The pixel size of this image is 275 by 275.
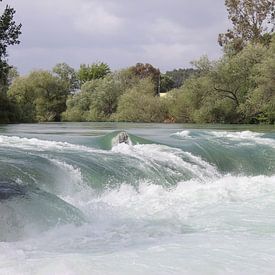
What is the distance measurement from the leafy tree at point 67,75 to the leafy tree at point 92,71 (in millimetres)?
5127

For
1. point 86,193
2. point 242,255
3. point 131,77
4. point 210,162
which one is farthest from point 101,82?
point 242,255

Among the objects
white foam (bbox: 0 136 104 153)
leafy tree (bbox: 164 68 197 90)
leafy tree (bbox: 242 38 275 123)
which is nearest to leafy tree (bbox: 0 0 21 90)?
white foam (bbox: 0 136 104 153)

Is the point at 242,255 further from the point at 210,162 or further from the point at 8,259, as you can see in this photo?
the point at 210,162

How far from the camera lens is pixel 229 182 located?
11172 mm

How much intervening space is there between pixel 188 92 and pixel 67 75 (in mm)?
26918

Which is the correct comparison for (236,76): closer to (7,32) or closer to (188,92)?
(188,92)

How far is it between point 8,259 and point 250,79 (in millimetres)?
34260

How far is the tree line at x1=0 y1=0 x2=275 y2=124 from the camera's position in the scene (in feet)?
120

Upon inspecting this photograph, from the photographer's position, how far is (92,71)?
74250 mm

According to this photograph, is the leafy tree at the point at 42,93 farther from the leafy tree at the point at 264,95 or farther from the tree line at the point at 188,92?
the leafy tree at the point at 264,95

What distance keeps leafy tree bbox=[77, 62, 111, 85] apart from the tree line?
5296 millimetres

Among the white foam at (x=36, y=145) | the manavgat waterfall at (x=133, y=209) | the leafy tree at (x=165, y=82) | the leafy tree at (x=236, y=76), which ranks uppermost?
the leafy tree at (x=165, y=82)

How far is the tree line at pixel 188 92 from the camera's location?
3659cm

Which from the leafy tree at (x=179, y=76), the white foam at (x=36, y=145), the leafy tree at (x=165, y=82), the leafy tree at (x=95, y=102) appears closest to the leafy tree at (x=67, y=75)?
the leafy tree at (x=95, y=102)
